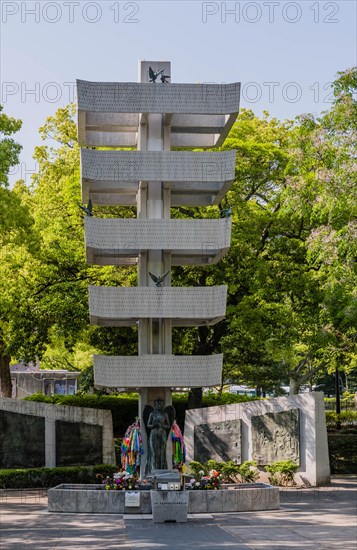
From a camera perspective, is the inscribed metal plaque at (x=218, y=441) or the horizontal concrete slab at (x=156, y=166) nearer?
the horizontal concrete slab at (x=156, y=166)

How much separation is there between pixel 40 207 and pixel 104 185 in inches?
438

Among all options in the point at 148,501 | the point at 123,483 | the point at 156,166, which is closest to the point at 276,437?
the point at 123,483

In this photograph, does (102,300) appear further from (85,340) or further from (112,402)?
(112,402)

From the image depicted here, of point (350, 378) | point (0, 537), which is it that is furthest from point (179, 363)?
point (350, 378)

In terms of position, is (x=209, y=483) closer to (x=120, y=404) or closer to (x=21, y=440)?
(x=21, y=440)

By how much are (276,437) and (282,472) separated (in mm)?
1437

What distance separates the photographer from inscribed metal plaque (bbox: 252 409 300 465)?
30.5 metres

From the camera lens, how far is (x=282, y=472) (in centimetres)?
2994

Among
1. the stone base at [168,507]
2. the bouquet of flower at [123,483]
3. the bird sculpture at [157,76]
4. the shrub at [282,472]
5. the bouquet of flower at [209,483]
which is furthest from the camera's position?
the shrub at [282,472]

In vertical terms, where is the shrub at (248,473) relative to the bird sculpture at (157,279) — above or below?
below

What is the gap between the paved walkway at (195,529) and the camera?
17438mm

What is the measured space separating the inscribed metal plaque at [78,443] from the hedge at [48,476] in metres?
1.13

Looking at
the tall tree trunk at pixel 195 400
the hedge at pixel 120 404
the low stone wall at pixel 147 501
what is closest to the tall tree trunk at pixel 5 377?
the hedge at pixel 120 404

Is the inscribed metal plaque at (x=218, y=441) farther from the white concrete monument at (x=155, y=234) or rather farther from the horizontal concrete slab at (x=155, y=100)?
the horizontal concrete slab at (x=155, y=100)
